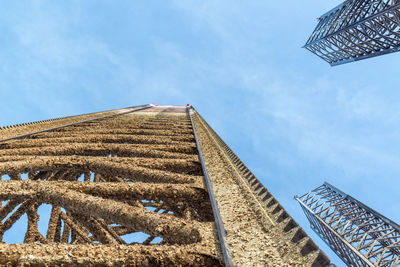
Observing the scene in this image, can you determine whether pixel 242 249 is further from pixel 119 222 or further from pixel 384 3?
pixel 384 3

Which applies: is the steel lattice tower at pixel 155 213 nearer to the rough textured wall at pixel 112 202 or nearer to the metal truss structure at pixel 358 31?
the rough textured wall at pixel 112 202

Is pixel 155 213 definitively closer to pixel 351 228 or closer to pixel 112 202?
pixel 112 202

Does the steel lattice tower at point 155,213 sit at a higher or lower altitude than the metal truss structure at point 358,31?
lower

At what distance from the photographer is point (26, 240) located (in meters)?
3.88

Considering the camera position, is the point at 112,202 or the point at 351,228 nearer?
the point at 112,202

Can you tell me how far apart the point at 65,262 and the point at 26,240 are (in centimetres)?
326

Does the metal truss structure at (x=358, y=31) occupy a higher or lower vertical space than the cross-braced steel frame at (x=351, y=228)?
higher

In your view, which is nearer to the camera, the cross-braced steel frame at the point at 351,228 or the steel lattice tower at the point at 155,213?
the steel lattice tower at the point at 155,213

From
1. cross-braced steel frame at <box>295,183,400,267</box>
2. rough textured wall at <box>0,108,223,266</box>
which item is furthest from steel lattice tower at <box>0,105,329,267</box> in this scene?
cross-braced steel frame at <box>295,183,400,267</box>

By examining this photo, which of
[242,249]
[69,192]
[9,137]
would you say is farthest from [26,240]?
[242,249]

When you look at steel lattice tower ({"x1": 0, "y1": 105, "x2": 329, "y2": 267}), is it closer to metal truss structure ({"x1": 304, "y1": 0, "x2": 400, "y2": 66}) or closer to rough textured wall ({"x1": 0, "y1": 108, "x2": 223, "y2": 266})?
rough textured wall ({"x1": 0, "y1": 108, "x2": 223, "y2": 266})

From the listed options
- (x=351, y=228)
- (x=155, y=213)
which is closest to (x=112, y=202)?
(x=155, y=213)

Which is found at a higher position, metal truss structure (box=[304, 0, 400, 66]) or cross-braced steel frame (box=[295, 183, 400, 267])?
metal truss structure (box=[304, 0, 400, 66])

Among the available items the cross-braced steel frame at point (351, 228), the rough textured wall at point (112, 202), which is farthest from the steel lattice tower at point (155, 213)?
the cross-braced steel frame at point (351, 228)
